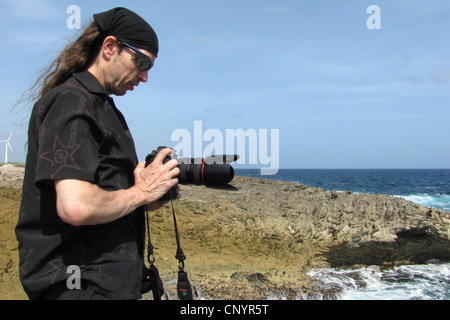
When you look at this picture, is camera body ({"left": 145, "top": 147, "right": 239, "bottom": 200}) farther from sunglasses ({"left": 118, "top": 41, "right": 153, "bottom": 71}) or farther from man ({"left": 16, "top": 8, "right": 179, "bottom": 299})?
sunglasses ({"left": 118, "top": 41, "right": 153, "bottom": 71})

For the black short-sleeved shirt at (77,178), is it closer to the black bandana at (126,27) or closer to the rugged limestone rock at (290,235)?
the black bandana at (126,27)

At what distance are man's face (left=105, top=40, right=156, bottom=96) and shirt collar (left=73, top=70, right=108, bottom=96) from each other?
0.10m

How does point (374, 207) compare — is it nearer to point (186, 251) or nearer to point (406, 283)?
point (406, 283)

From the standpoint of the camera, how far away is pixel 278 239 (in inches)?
261

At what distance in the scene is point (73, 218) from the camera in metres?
1.60

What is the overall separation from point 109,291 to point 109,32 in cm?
126

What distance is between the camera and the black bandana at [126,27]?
6.45 ft

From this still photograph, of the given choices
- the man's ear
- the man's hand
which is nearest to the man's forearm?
the man's hand

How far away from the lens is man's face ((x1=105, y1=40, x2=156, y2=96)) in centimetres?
199

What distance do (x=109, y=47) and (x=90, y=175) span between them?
2.31 feet

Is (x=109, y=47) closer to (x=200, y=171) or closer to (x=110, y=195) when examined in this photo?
(x=110, y=195)

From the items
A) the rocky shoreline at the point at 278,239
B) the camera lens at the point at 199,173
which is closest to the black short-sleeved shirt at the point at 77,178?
the camera lens at the point at 199,173

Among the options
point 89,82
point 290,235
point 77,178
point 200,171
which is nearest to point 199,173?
point 200,171

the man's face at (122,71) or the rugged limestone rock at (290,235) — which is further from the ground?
the man's face at (122,71)
